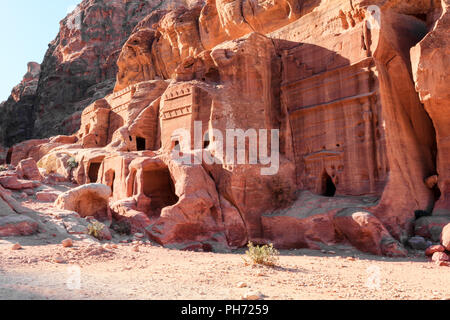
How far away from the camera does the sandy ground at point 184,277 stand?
18.4ft

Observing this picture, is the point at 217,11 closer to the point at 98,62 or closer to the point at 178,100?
the point at 178,100

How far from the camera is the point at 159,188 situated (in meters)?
16.3

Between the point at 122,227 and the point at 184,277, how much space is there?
6.60m

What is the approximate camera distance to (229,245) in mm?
13609

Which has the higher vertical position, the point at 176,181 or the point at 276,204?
the point at 176,181

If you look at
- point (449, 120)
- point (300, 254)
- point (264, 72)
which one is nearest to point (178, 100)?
point (264, 72)

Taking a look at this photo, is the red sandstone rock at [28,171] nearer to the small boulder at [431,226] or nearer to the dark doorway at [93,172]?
the dark doorway at [93,172]

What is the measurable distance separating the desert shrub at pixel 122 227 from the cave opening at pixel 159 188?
8.28 feet

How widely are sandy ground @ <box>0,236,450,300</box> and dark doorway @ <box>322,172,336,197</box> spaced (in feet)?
16.3

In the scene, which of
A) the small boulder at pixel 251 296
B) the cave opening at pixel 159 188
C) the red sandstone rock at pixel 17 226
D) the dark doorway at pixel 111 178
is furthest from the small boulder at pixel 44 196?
the small boulder at pixel 251 296

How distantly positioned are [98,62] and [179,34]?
86.9ft

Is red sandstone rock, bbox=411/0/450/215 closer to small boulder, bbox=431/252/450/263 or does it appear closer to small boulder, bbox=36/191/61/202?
small boulder, bbox=431/252/450/263

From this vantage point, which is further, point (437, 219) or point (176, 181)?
point (176, 181)

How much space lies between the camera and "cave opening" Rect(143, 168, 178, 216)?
16094mm
